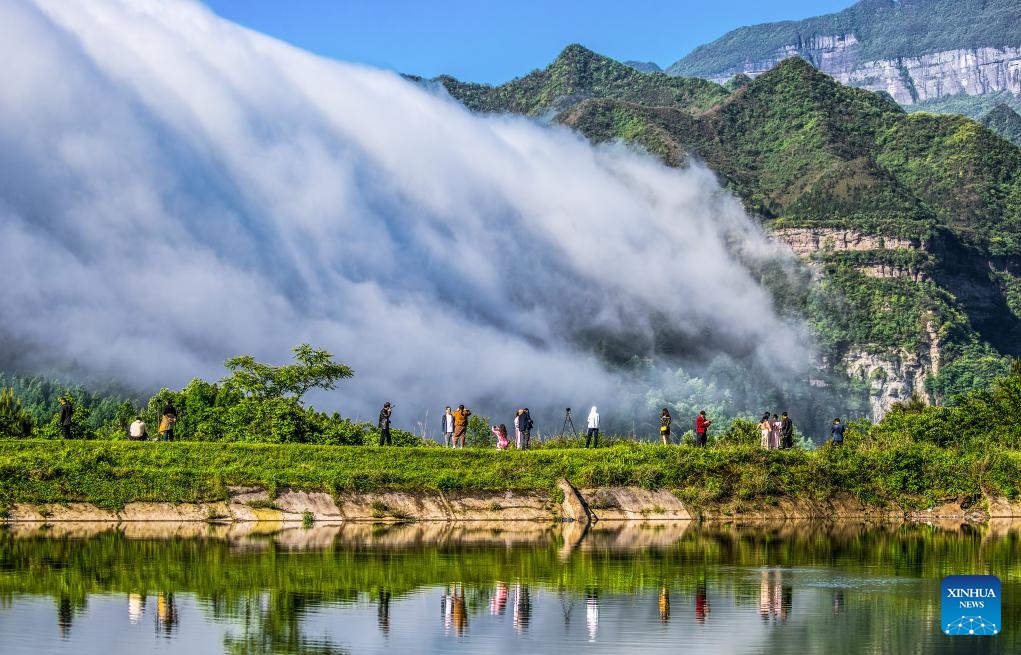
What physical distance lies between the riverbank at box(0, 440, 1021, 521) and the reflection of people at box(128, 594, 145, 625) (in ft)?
59.0

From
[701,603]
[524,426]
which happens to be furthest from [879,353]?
[701,603]

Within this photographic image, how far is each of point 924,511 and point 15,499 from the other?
3061cm

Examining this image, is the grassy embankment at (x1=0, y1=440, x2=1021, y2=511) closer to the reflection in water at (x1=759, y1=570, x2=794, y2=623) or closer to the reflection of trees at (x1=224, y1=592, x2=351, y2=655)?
the reflection in water at (x1=759, y1=570, x2=794, y2=623)

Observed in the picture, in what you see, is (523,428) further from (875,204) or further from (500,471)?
(875,204)

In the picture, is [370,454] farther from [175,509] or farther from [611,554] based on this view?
[611,554]

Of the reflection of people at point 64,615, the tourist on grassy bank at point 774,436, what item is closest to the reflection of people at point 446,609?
the reflection of people at point 64,615

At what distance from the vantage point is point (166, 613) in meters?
25.5

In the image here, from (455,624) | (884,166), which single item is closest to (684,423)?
(884,166)

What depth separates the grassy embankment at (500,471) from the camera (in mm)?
45000

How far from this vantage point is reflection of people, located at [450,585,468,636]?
24612 millimetres

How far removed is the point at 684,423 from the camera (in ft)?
444

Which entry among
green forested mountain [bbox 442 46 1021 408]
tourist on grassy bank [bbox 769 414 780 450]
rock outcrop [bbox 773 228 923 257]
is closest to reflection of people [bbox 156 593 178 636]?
tourist on grassy bank [bbox 769 414 780 450]

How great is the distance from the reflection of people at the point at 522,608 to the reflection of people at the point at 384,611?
7.08 ft

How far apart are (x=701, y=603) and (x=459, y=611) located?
15.1ft
